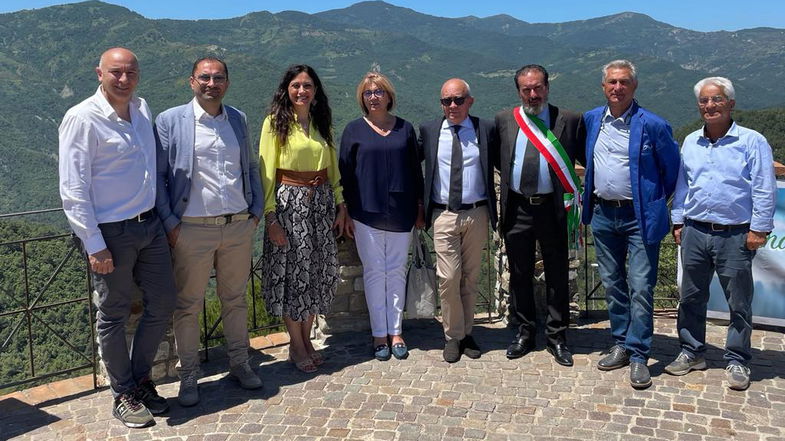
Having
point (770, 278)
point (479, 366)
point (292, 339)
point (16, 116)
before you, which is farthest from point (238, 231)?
point (16, 116)

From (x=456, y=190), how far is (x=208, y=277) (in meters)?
1.71

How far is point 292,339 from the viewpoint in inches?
185

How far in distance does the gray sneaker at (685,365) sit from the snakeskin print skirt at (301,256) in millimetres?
2341

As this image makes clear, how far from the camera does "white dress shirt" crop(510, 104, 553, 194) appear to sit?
4.46 m

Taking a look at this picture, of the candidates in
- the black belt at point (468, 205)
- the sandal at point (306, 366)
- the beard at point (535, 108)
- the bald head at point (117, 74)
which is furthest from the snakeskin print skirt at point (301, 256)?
the beard at point (535, 108)

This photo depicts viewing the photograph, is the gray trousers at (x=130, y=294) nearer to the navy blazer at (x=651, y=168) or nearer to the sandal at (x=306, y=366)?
the sandal at (x=306, y=366)

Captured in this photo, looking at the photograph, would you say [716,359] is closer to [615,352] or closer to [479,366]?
[615,352]

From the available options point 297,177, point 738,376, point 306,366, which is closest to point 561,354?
point 738,376

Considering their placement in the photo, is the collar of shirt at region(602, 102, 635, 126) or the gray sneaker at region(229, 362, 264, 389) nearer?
the collar of shirt at region(602, 102, 635, 126)

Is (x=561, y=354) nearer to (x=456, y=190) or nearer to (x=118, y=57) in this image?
(x=456, y=190)

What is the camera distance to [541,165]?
446cm

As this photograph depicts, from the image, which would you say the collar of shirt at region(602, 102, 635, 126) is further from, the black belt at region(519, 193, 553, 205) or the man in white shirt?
the man in white shirt

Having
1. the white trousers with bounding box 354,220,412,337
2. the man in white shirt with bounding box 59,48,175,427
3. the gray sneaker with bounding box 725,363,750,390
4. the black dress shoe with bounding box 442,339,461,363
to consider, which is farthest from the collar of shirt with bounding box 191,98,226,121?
the gray sneaker with bounding box 725,363,750,390

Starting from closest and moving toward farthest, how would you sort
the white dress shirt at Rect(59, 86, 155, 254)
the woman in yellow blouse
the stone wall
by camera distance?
the white dress shirt at Rect(59, 86, 155, 254) < the woman in yellow blouse < the stone wall
